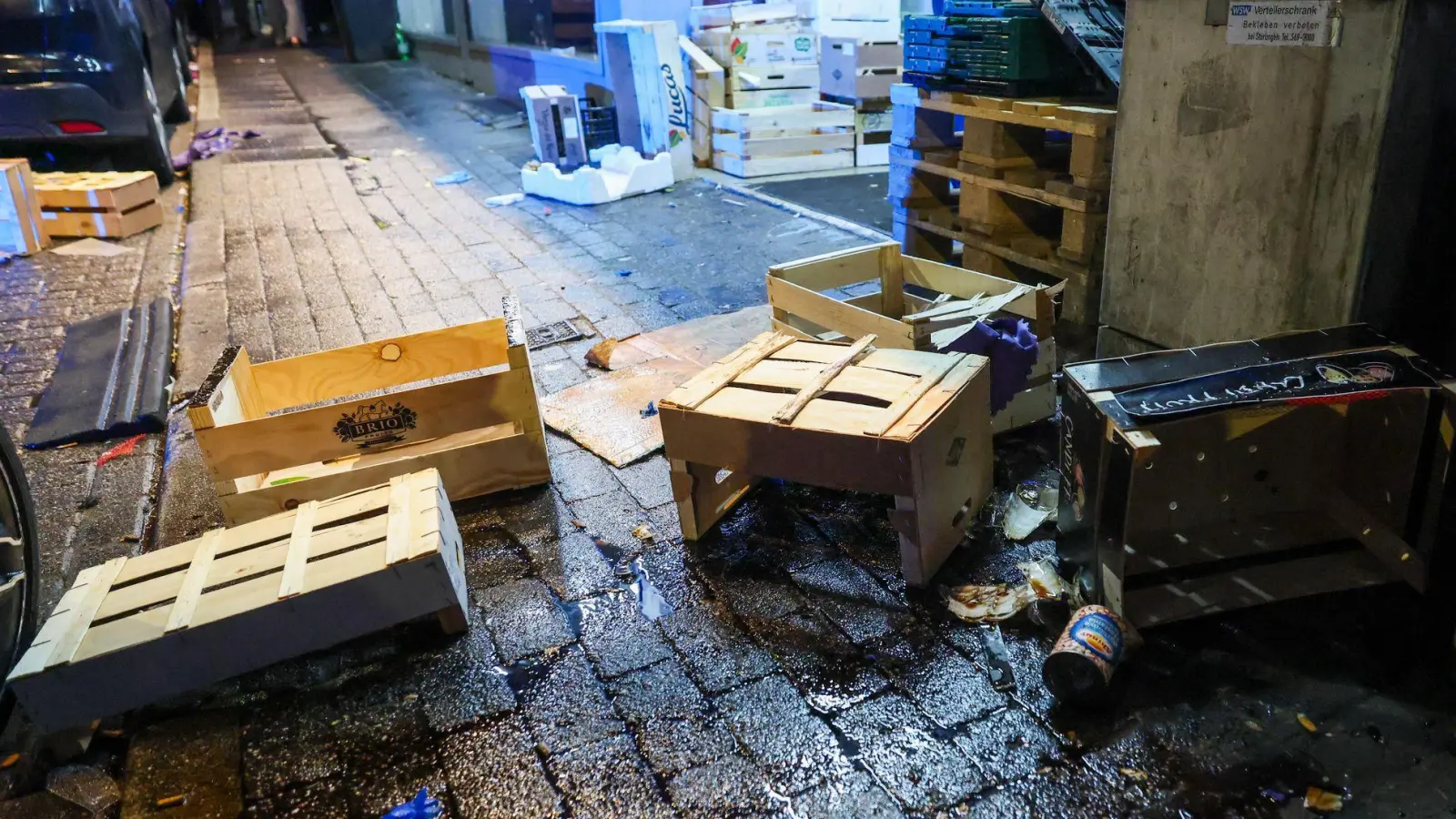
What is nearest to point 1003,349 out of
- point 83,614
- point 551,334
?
point 551,334

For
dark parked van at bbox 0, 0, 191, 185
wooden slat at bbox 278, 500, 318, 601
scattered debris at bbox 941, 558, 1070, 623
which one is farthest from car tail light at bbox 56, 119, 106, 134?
scattered debris at bbox 941, 558, 1070, 623

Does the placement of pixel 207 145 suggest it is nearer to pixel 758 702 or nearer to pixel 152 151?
pixel 152 151

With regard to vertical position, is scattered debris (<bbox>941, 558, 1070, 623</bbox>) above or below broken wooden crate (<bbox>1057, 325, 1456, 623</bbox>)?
below

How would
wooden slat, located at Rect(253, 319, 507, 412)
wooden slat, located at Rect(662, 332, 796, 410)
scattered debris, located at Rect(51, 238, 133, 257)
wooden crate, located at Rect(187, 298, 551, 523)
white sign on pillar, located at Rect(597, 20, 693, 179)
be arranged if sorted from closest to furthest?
wooden slat, located at Rect(662, 332, 796, 410), wooden crate, located at Rect(187, 298, 551, 523), wooden slat, located at Rect(253, 319, 507, 412), scattered debris, located at Rect(51, 238, 133, 257), white sign on pillar, located at Rect(597, 20, 693, 179)

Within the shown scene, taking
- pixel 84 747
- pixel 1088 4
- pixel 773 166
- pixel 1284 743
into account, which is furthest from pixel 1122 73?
pixel 773 166

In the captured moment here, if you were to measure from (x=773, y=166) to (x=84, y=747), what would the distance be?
803 cm

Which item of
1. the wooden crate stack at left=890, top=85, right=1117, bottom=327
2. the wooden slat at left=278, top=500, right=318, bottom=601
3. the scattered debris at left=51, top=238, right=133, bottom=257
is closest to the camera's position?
the wooden slat at left=278, top=500, right=318, bottom=601

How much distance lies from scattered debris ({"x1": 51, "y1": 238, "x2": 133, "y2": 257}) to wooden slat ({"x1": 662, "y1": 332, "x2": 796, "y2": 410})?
6.48 m

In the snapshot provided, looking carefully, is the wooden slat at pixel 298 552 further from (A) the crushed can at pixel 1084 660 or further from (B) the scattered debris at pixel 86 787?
(A) the crushed can at pixel 1084 660

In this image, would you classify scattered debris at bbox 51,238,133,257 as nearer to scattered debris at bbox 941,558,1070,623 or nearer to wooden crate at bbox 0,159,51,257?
wooden crate at bbox 0,159,51,257

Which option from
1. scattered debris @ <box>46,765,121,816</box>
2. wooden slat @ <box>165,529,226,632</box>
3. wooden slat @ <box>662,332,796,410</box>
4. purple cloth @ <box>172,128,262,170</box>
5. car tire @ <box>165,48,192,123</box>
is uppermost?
car tire @ <box>165,48,192,123</box>

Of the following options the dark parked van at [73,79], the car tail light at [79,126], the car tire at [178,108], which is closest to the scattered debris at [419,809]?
the dark parked van at [73,79]

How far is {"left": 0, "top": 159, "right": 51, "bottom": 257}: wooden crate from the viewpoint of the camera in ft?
24.2

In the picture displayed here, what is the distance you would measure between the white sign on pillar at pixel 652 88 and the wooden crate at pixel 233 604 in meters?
6.94
